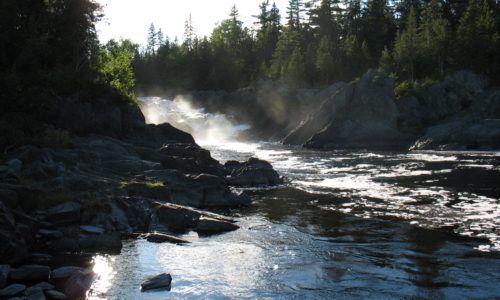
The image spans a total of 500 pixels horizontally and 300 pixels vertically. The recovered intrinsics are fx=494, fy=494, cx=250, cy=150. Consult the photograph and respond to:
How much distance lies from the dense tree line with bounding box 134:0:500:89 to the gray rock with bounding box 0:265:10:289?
87825mm

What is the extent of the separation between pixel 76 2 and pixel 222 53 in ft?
324

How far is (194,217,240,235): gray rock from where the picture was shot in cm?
2234

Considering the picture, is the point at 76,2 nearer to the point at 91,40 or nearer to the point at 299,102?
the point at 91,40

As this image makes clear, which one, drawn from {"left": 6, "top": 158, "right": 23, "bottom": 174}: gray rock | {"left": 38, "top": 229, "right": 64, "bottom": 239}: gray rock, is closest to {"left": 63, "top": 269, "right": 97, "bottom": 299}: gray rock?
{"left": 38, "top": 229, "right": 64, "bottom": 239}: gray rock

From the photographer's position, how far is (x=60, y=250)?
17.9 metres

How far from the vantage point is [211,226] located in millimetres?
22531

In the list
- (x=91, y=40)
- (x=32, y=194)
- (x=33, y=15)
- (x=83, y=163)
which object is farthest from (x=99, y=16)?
(x=32, y=194)

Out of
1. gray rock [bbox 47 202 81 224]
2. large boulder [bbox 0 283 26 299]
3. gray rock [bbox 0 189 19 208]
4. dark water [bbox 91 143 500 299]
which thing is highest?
gray rock [bbox 0 189 19 208]

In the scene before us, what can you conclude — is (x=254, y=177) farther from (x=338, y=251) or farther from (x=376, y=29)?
(x=376, y=29)

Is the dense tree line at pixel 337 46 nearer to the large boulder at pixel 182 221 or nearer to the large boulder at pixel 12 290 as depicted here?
the large boulder at pixel 182 221

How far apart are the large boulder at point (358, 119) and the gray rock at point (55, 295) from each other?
209ft

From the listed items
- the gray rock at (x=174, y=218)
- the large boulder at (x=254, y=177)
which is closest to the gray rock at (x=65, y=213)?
the gray rock at (x=174, y=218)

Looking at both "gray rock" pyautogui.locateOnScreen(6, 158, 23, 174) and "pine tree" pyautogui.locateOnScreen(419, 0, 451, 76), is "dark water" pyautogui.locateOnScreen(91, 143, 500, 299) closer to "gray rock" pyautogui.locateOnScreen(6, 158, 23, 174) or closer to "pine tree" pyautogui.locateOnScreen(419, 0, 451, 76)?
"gray rock" pyautogui.locateOnScreen(6, 158, 23, 174)

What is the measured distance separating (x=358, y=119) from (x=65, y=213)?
6193 cm
